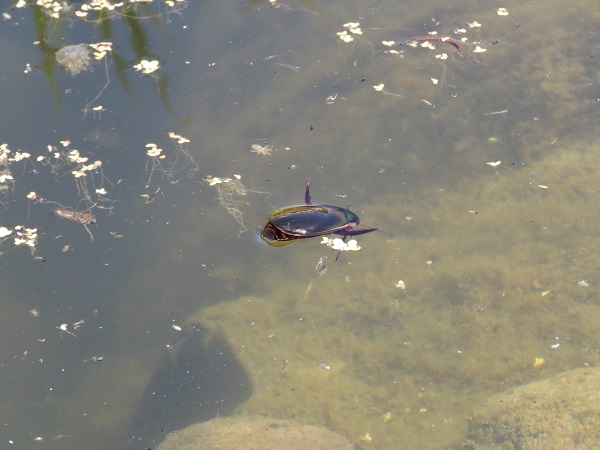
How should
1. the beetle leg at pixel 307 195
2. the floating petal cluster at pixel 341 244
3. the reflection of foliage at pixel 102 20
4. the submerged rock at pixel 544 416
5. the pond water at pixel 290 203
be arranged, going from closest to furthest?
the submerged rock at pixel 544 416 → the pond water at pixel 290 203 → the floating petal cluster at pixel 341 244 → the beetle leg at pixel 307 195 → the reflection of foliage at pixel 102 20

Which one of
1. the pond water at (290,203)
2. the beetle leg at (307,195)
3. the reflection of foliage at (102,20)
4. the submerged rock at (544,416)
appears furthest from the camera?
the reflection of foliage at (102,20)

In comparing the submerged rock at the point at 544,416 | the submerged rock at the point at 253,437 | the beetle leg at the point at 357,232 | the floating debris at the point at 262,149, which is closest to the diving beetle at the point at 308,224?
the beetle leg at the point at 357,232

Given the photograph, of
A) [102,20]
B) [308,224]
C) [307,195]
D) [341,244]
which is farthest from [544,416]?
[102,20]

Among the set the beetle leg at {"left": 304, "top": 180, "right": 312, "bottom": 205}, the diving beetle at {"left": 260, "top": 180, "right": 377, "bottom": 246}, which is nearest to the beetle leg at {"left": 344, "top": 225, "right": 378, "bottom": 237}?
the diving beetle at {"left": 260, "top": 180, "right": 377, "bottom": 246}

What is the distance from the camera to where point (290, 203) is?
3846 millimetres

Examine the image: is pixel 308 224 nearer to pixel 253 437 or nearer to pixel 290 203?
pixel 290 203

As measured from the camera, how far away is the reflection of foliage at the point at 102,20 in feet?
15.2

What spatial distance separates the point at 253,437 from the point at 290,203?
142cm

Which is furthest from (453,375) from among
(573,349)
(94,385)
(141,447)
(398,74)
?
(398,74)

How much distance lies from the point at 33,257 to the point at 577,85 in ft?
12.8

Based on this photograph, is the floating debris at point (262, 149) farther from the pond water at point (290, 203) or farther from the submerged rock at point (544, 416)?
the submerged rock at point (544, 416)

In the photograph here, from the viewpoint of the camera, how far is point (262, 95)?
4.49m

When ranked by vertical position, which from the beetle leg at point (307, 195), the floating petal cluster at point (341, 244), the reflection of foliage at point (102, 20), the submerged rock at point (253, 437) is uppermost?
the reflection of foliage at point (102, 20)

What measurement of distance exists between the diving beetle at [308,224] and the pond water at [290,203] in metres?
0.08
